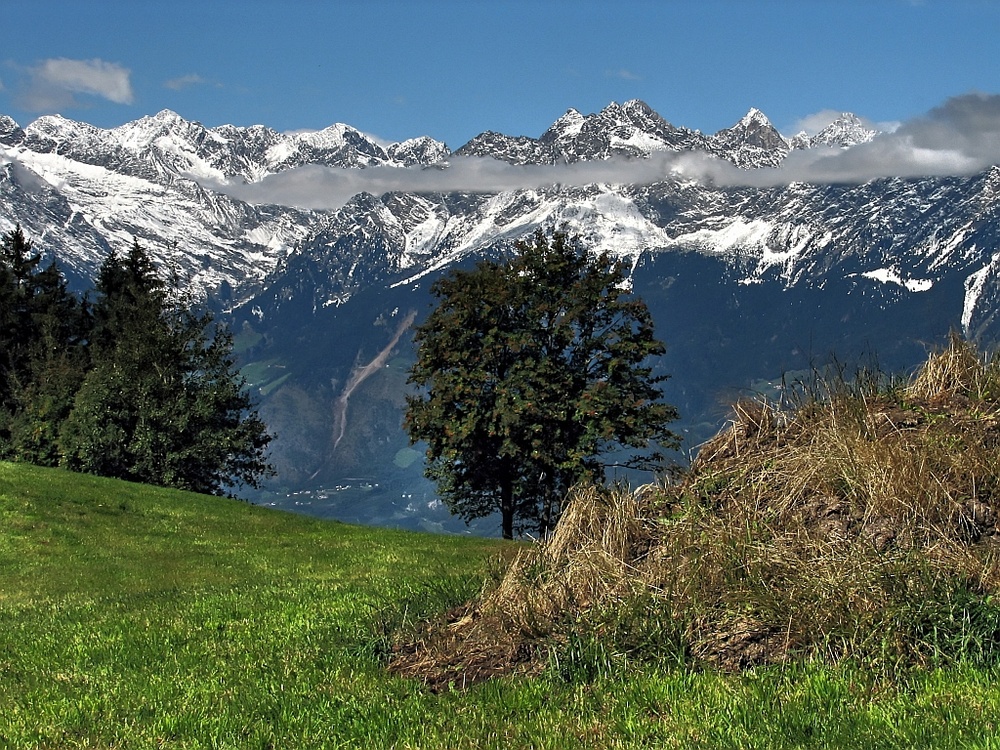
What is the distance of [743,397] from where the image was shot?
41.4 ft

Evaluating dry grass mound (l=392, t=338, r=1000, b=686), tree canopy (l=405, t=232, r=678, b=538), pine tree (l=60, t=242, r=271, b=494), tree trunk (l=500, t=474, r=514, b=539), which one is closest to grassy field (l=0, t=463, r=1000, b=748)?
dry grass mound (l=392, t=338, r=1000, b=686)

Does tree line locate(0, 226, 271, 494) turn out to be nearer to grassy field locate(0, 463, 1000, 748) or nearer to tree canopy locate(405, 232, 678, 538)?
tree canopy locate(405, 232, 678, 538)

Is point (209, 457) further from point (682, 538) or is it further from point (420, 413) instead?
point (682, 538)

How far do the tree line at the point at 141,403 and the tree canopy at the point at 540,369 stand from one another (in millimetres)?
17941

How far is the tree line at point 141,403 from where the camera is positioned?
2274 inches

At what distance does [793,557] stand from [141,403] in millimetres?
54156

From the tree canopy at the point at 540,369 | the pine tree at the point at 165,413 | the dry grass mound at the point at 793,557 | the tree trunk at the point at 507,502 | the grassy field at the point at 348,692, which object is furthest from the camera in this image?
the pine tree at the point at 165,413

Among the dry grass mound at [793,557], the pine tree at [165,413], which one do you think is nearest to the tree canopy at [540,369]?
the pine tree at [165,413]

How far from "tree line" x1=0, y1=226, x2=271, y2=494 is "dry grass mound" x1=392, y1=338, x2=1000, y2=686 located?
49.9m

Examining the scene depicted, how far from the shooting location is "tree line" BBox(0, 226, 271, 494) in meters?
57.8

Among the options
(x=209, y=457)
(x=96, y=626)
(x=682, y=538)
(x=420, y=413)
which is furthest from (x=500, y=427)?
(x=682, y=538)

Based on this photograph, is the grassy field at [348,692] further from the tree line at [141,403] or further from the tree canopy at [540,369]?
the tree line at [141,403]

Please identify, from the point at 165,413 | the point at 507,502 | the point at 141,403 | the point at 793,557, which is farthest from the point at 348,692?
the point at 141,403

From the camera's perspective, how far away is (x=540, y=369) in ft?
140
